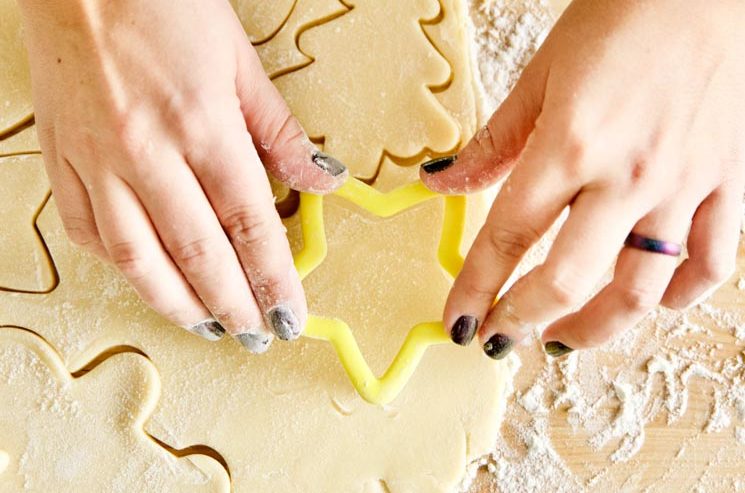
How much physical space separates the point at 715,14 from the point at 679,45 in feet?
0.16

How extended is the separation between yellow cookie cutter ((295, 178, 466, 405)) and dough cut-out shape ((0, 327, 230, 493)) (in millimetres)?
206

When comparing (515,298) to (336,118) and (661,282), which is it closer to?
(661,282)

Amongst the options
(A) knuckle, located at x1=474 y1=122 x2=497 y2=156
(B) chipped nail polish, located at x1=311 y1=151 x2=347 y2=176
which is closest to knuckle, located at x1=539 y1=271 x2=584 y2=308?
(A) knuckle, located at x1=474 y1=122 x2=497 y2=156

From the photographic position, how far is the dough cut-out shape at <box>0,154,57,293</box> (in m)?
0.90

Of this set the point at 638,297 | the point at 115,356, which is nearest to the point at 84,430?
the point at 115,356

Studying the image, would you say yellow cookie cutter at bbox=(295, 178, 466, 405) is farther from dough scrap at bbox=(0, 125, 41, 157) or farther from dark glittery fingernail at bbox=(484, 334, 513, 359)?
dough scrap at bbox=(0, 125, 41, 157)

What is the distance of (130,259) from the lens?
0.73 m

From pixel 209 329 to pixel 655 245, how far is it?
48 cm

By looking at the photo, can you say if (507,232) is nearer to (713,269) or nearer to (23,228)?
(713,269)

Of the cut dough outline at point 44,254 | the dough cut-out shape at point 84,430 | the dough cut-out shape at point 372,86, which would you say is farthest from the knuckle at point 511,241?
the cut dough outline at point 44,254

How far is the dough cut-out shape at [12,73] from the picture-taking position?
3.02 ft

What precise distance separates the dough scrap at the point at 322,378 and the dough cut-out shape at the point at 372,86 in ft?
0.26

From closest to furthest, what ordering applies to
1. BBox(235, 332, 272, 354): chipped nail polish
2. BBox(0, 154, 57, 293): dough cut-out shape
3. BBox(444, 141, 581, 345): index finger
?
1. BBox(444, 141, 581, 345): index finger
2. BBox(235, 332, 272, 354): chipped nail polish
3. BBox(0, 154, 57, 293): dough cut-out shape

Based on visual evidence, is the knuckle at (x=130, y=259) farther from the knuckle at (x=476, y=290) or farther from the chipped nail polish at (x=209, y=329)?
the knuckle at (x=476, y=290)
